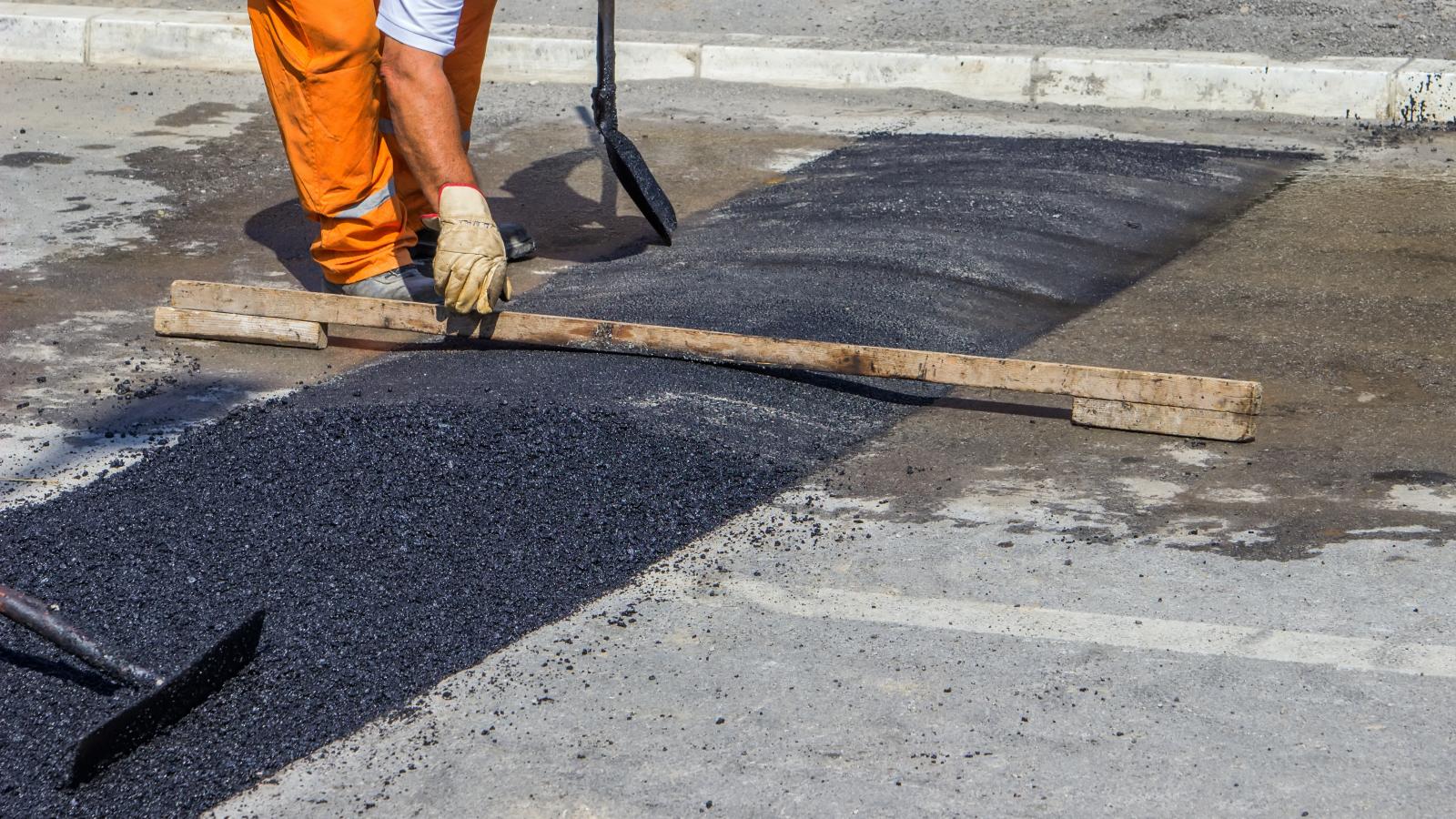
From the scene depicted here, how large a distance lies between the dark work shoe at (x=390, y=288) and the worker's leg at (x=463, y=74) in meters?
0.33

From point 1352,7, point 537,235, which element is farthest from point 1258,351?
point 1352,7

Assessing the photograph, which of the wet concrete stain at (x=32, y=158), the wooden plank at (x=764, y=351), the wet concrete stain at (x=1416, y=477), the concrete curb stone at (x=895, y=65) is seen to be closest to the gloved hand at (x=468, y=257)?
the wooden plank at (x=764, y=351)

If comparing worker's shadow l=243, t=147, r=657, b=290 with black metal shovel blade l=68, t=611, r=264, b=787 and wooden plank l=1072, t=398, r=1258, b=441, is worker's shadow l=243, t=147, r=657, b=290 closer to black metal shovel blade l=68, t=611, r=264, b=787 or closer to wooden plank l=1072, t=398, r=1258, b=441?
wooden plank l=1072, t=398, r=1258, b=441

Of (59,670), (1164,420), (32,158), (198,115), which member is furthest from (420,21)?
(198,115)

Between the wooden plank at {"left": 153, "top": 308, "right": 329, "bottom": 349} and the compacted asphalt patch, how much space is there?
275mm

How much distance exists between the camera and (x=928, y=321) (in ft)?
14.4

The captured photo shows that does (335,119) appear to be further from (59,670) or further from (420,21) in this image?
(59,670)

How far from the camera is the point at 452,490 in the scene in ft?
10.6

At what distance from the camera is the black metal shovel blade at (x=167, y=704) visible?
2283mm

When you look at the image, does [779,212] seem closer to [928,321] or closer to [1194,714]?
[928,321]

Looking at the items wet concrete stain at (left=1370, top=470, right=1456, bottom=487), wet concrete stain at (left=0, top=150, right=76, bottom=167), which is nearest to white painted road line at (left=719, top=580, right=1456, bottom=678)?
wet concrete stain at (left=1370, top=470, right=1456, bottom=487)

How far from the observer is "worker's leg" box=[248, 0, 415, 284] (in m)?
4.11

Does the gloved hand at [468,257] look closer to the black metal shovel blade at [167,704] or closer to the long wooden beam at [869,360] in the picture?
the long wooden beam at [869,360]

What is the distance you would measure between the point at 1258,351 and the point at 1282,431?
0.64 m
